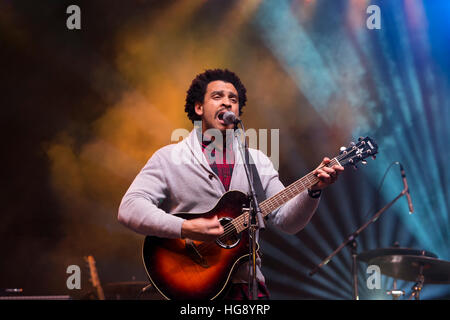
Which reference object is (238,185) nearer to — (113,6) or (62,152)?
(62,152)

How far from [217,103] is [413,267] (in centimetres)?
313

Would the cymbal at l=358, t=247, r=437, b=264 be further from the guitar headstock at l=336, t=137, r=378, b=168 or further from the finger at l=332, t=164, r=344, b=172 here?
the finger at l=332, t=164, r=344, b=172

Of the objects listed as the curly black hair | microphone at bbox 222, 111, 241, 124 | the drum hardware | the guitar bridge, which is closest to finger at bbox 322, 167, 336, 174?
microphone at bbox 222, 111, 241, 124

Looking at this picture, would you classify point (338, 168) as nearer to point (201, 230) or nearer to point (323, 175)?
point (323, 175)

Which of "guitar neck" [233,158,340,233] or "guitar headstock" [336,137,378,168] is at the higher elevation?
"guitar headstock" [336,137,378,168]

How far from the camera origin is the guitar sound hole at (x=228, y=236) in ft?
9.71

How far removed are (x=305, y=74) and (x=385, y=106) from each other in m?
1.25

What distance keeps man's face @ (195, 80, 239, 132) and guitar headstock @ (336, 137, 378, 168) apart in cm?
90

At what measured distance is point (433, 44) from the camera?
6086 millimetres

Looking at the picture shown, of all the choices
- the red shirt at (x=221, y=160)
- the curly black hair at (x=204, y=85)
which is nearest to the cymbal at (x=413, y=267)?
the red shirt at (x=221, y=160)

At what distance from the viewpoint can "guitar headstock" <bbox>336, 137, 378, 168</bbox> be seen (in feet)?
10.0

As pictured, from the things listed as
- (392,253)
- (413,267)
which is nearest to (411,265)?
(413,267)
